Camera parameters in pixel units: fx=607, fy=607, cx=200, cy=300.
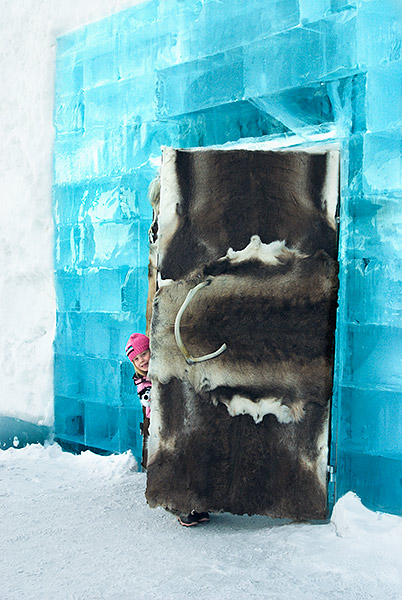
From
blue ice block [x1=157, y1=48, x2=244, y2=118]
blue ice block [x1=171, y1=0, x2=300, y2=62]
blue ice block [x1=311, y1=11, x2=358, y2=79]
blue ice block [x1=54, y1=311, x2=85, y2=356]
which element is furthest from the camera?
blue ice block [x1=54, y1=311, x2=85, y2=356]

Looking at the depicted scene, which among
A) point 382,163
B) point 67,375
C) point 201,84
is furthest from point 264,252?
point 67,375

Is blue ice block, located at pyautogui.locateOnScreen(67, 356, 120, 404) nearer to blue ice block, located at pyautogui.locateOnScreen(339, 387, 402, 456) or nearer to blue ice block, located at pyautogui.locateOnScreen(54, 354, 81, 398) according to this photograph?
blue ice block, located at pyautogui.locateOnScreen(54, 354, 81, 398)

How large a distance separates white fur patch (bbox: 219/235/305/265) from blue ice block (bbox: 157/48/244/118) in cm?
74

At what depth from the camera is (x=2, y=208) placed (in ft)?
11.7

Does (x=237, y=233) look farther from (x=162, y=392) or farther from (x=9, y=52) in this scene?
(x=9, y=52)

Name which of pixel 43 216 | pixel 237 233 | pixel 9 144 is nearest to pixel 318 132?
pixel 237 233

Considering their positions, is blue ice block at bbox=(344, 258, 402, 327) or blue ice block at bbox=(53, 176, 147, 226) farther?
blue ice block at bbox=(53, 176, 147, 226)

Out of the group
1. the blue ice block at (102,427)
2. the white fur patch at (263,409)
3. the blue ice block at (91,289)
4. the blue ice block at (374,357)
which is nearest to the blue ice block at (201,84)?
the blue ice block at (91,289)

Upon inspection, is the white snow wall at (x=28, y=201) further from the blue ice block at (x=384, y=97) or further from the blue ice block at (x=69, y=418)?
the blue ice block at (x=384, y=97)

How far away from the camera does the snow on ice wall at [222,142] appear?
2.15 meters

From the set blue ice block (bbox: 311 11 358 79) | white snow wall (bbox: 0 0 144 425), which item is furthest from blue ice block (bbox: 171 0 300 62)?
white snow wall (bbox: 0 0 144 425)

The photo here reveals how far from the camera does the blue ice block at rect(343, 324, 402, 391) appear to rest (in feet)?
6.93

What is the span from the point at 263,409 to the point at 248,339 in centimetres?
Result: 25

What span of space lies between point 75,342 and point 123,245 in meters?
0.62
